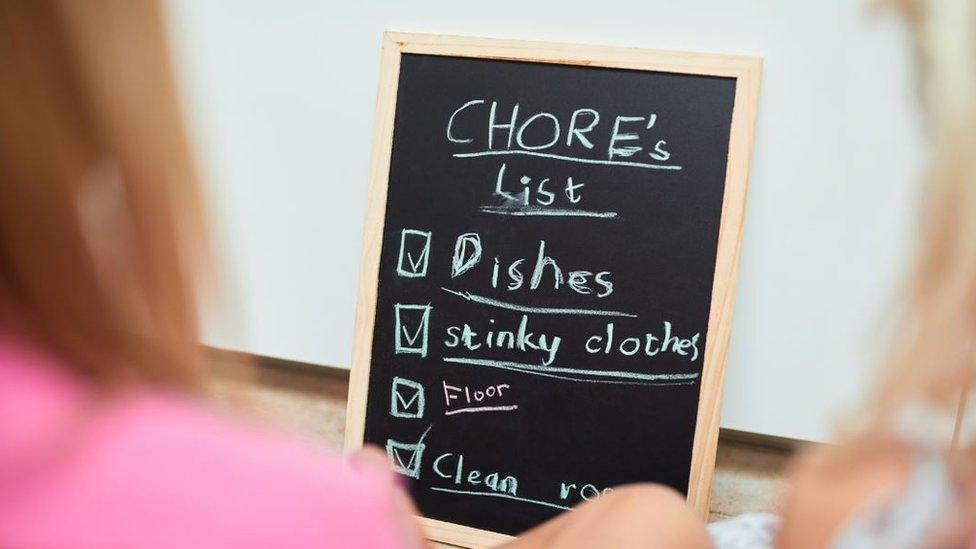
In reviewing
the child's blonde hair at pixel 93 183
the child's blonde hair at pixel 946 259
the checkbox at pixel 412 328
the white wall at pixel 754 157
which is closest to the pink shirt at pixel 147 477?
the child's blonde hair at pixel 93 183

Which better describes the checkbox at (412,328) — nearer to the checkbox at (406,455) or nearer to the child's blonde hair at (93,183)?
the checkbox at (406,455)

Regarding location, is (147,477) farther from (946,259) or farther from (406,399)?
(406,399)

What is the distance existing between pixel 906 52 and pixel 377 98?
85 centimetres

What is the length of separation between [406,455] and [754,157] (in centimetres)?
77

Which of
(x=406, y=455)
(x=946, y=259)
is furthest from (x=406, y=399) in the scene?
(x=946, y=259)

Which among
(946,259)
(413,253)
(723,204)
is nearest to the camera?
(946,259)

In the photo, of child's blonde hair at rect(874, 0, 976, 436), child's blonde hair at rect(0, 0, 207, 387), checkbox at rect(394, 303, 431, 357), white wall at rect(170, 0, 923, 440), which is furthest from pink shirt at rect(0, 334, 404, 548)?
checkbox at rect(394, 303, 431, 357)

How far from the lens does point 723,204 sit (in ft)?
4.26

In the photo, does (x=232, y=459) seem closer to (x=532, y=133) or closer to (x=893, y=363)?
(x=893, y=363)

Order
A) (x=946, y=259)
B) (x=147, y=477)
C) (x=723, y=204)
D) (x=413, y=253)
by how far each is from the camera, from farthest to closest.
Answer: (x=413, y=253)
(x=723, y=204)
(x=946, y=259)
(x=147, y=477)

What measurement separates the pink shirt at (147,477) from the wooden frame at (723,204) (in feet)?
3.25

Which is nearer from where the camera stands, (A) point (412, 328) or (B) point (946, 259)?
(B) point (946, 259)

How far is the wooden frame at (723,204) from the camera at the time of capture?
1292 mm

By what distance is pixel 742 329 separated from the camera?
4.76 feet
